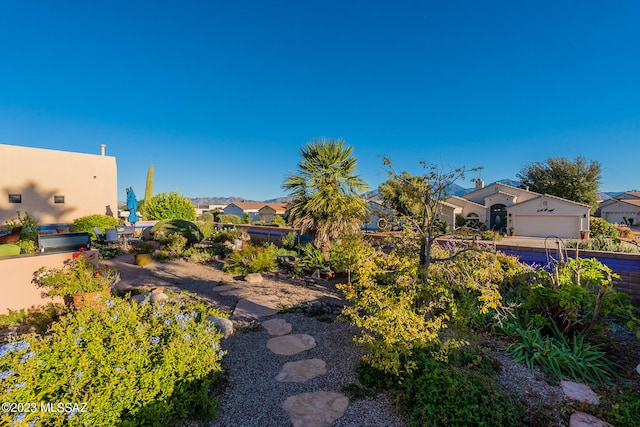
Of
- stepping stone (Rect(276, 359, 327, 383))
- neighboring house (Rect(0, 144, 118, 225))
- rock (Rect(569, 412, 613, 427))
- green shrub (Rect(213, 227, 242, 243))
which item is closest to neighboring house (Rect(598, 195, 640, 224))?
green shrub (Rect(213, 227, 242, 243))

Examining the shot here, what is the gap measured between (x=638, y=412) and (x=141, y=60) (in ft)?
53.7

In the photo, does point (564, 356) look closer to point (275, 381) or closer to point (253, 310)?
point (275, 381)

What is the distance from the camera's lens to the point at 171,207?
1900cm

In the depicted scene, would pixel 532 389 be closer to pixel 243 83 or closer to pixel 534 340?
pixel 534 340

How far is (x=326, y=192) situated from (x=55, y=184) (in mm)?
16252

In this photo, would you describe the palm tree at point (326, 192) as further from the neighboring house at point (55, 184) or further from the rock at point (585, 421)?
the neighboring house at point (55, 184)

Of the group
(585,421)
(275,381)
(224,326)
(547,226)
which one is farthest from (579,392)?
(547,226)

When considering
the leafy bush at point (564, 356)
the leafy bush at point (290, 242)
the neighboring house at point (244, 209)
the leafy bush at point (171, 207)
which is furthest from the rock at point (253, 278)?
the neighboring house at point (244, 209)

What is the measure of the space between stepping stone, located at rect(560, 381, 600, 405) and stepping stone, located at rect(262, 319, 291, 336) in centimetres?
315

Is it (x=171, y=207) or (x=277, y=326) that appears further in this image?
(x=171, y=207)

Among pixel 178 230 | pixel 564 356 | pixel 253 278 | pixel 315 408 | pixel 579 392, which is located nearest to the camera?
pixel 315 408

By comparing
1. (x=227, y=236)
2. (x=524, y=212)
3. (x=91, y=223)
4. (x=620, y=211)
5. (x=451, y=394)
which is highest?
(x=620, y=211)

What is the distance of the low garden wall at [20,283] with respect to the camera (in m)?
4.37

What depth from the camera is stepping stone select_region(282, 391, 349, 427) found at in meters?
2.32
